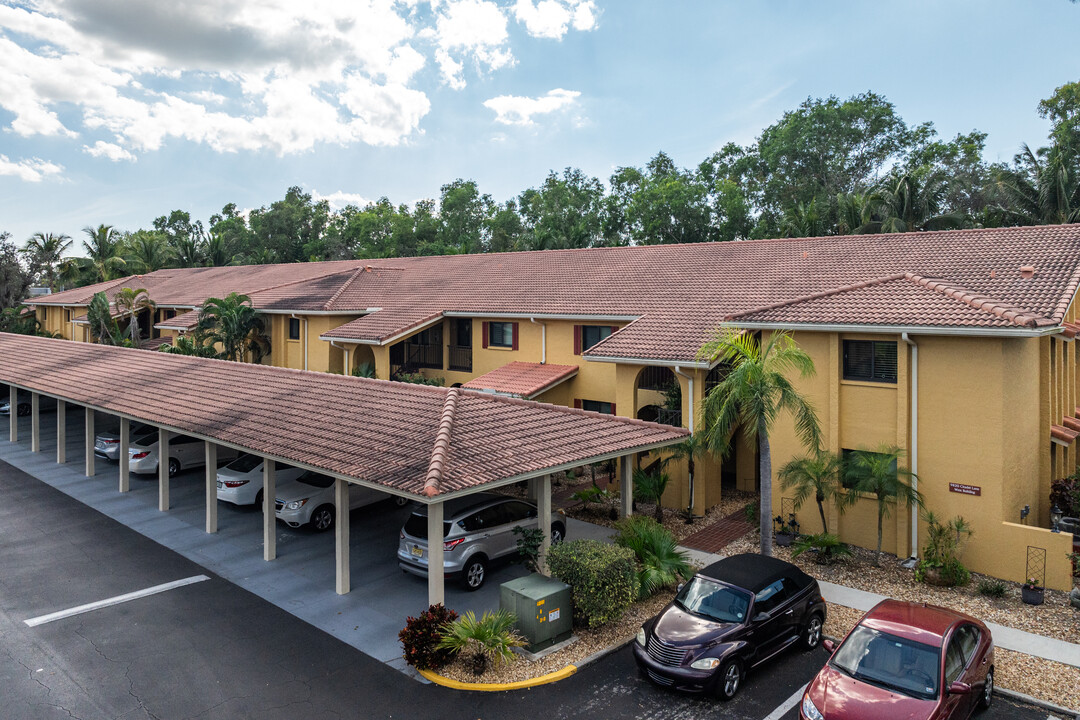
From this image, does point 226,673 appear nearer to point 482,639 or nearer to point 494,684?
point 482,639

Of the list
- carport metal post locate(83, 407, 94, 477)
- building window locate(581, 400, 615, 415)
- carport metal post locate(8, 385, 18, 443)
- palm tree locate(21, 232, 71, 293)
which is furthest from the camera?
palm tree locate(21, 232, 71, 293)

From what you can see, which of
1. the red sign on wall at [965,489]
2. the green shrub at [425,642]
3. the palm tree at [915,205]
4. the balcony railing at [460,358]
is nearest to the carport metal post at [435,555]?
the green shrub at [425,642]

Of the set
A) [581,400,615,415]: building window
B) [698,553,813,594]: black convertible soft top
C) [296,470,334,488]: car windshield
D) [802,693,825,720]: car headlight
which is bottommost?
[802,693,825,720]: car headlight

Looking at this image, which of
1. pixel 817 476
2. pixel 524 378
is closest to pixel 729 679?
pixel 817 476

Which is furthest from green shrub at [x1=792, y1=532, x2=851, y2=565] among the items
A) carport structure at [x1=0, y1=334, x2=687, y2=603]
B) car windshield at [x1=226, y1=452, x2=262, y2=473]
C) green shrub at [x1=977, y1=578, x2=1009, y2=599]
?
car windshield at [x1=226, y1=452, x2=262, y2=473]

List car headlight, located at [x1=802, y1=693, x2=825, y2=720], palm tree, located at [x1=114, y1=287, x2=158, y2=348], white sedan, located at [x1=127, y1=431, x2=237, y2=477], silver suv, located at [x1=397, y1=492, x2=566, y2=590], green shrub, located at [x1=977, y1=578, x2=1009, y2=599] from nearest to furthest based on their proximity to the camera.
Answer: car headlight, located at [x1=802, y1=693, x2=825, y2=720] → green shrub, located at [x1=977, y1=578, x2=1009, y2=599] → silver suv, located at [x1=397, y1=492, x2=566, y2=590] → white sedan, located at [x1=127, y1=431, x2=237, y2=477] → palm tree, located at [x1=114, y1=287, x2=158, y2=348]

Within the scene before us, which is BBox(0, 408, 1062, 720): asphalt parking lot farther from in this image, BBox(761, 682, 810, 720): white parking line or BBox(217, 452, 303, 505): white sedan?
BBox(217, 452, 303, 505): white sedan
